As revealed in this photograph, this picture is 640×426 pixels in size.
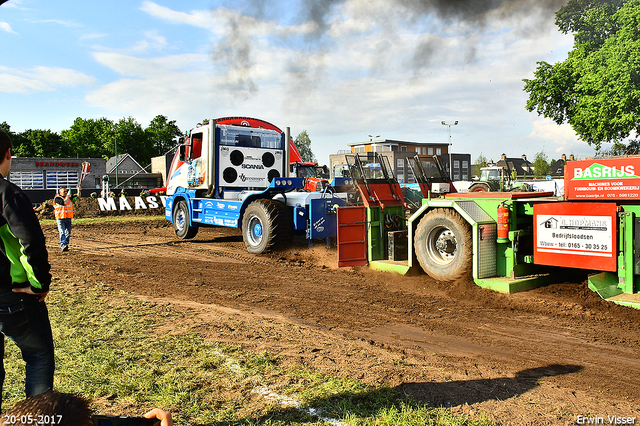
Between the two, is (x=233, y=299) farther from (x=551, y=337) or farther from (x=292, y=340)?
(x=551, y=337)

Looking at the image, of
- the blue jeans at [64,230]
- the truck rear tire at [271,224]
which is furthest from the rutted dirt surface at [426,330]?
the blue jeans at [64,230]

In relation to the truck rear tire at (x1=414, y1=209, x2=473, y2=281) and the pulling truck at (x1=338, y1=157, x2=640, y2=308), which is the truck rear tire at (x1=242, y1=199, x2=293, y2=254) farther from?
the truck rear tire at (x1=414, y1=209, x2=473, y2=281)

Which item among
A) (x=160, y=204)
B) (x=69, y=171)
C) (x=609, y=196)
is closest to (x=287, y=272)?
(x=609, y=196)

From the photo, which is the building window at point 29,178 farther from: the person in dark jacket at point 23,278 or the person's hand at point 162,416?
the person's hand at point 162,416

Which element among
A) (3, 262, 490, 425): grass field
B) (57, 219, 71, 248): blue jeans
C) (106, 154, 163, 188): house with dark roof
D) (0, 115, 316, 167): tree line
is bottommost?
(3, 262, 490, 425): grass field

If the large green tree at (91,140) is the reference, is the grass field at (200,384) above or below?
below

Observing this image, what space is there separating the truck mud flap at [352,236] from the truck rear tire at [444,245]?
1201 millimetres

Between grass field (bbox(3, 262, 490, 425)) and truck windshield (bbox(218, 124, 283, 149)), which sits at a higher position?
truck windshield (bbox(218, 124, 283, 149))

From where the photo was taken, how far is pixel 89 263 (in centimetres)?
1002

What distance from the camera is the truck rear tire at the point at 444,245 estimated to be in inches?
277

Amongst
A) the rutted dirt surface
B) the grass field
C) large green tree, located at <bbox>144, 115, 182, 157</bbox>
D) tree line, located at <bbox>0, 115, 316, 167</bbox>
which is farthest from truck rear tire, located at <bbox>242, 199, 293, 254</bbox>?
large green tree, located at <bbox>144, 115, 182, 157</bbox>

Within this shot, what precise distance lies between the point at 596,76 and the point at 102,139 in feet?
247

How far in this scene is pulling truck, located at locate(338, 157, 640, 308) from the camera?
5766mm

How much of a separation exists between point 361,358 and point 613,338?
2712 mm
